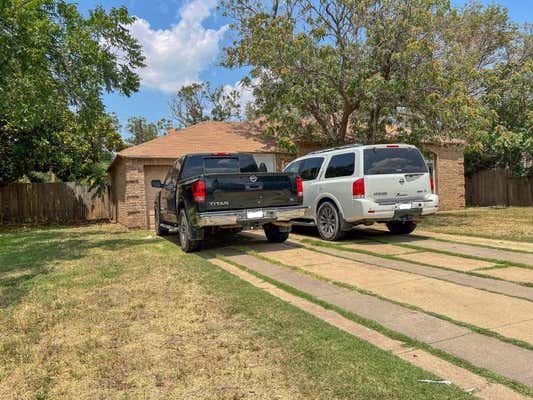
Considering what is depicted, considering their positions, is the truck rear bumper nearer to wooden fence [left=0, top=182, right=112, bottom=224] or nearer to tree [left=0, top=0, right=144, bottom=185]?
tree [left=0, top=0, right=144, bottom=185]

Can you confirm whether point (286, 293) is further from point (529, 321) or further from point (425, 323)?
point (529, 321)

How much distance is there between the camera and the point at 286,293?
5004 mm

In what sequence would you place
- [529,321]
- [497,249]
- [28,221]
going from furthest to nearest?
[28,221] → [497,249] → [529,321]

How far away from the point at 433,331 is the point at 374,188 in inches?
190

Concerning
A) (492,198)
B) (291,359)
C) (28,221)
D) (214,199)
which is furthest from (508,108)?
(28,221)

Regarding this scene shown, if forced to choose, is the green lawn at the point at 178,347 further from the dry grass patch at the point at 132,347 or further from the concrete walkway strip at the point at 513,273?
the concrete walkway strip at the point at 513,273

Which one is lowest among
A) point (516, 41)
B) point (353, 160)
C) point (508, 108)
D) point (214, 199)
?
point (214, 199)

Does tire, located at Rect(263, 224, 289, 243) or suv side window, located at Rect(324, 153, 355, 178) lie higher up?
suv side window, located at Rect(324, 153, 355, 178)

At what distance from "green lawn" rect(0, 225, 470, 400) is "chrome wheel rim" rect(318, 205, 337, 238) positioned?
150 inches

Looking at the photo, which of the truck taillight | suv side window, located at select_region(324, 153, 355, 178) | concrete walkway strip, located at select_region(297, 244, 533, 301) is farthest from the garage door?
concrete walkway strip, located at select_region(297, 244, 533, 301)

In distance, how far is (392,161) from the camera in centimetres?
848

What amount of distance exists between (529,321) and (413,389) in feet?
6.13

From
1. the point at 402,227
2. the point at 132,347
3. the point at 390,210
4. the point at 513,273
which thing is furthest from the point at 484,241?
the point at 132,347

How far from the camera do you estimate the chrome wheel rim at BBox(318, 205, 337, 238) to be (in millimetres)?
9125
